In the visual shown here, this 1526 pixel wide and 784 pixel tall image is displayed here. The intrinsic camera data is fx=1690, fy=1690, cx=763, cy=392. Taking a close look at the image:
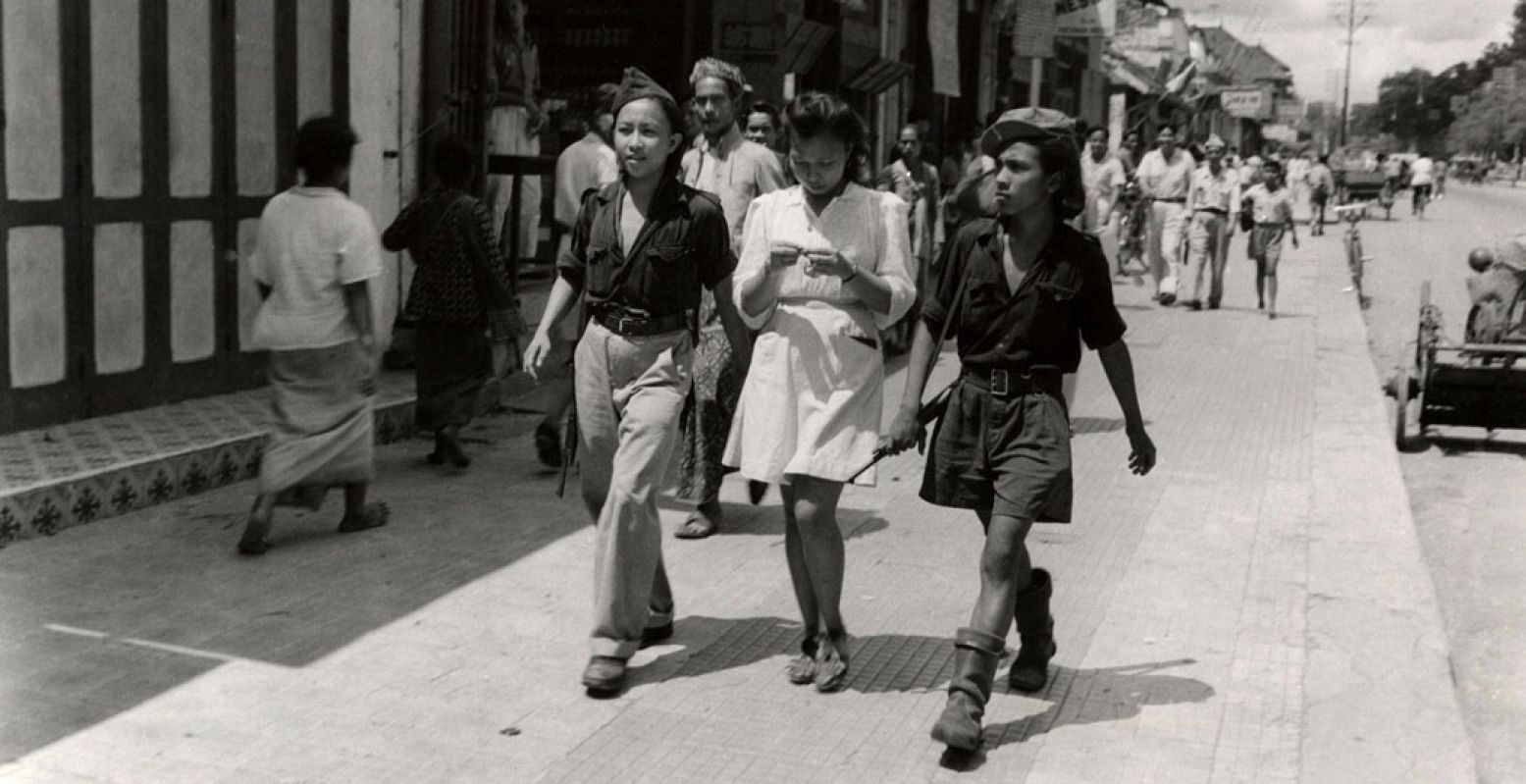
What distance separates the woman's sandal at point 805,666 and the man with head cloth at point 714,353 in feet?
6.14

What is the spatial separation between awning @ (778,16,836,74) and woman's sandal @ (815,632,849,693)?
34.4ft

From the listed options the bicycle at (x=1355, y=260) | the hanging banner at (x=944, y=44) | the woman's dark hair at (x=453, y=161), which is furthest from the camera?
the hanging banner at (x=944, y=44)

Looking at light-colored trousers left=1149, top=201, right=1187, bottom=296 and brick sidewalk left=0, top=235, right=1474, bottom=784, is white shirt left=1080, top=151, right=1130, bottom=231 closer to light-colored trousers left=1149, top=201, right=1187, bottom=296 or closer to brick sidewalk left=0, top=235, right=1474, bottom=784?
light-colored trousers left=1149, top=201, right=1187, bottom=296

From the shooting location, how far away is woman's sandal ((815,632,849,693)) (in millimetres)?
5098

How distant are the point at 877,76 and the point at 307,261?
13615mm

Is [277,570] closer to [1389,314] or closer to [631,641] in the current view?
[631,641]

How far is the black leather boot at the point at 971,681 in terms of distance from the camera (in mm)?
4508

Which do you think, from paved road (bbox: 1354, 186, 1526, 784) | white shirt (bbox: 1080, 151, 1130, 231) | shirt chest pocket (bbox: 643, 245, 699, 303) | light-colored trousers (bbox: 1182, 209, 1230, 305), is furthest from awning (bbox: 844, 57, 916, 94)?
shirt chest pocket (bbox: 643, 245, 699, 303)

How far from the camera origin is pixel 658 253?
5.20 meters

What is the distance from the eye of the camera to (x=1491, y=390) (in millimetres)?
9742

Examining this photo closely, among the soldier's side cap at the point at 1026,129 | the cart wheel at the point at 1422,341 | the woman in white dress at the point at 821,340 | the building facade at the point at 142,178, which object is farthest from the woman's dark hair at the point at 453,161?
the cart wheel at the point at 1422,341

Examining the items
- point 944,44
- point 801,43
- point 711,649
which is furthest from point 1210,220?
point 711,649

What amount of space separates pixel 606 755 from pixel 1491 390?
7.04 meters

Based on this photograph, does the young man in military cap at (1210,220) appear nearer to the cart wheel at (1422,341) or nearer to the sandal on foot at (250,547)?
the cart wheel at (1422,341)
